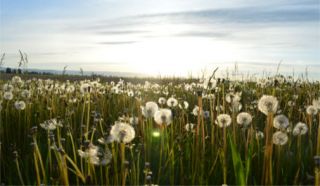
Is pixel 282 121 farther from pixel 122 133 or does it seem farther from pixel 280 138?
pixel 122 133

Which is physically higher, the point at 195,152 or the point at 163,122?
the point at 163,122

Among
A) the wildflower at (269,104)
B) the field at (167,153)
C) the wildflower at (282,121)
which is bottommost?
the field at (167,153)

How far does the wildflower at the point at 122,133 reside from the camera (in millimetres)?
2564

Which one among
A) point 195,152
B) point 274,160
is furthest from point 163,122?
point 274,160

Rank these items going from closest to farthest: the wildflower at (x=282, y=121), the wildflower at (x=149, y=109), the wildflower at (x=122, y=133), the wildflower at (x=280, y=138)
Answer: the wildflower at (x=122, y=133) → the wildflower at (x=280, y=138) → the wildflower at (x=282, y=121) → the wildflower at (x=149, y=109)

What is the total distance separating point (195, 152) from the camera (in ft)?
11.1

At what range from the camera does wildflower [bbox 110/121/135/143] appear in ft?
8.41

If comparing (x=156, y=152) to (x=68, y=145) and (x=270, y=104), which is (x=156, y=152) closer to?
(x=68, y=145)

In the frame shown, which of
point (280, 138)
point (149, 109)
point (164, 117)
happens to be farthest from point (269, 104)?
point (149, 109)

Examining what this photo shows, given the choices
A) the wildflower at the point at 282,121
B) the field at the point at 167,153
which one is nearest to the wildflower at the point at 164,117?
the field at the point at 167,153

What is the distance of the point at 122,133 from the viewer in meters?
2.58

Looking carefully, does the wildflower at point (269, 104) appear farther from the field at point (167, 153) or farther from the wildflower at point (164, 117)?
the wildflower at point (164, 117)

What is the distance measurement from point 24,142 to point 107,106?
2.17 metres

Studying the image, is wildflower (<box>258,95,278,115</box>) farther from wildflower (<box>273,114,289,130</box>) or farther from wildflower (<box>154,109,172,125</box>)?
wildflower (<box>154,109,172,125</box>)
